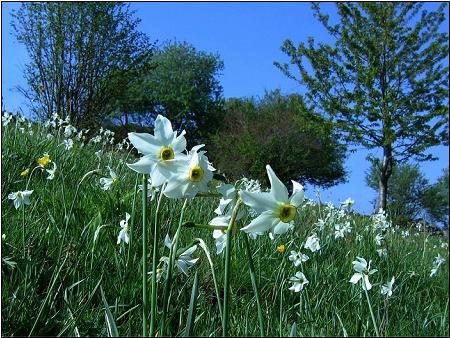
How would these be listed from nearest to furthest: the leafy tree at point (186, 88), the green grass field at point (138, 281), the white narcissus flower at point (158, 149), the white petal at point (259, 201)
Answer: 1. the white petal at point (259, 201)
2. the white narcissus flower at point (158, 149)
3. the green grass field at point (138, 281)
4. the leafy tree at point (186, 88)

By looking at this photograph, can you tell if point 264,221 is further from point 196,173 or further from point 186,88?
point 186,88

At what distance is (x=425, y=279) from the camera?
3586 millimetres

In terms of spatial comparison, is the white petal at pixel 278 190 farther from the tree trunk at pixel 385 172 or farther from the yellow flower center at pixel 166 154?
the tree trunk at pixel 385 172

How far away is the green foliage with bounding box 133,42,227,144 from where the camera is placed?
21766mm

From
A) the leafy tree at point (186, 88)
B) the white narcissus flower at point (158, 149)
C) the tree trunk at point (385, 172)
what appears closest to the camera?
the white narcissus flower at point (158, 149)

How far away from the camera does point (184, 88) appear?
2177 cm

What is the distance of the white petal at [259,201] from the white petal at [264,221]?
0.04 ft

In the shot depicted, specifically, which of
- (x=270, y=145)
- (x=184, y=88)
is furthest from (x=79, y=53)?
(x=270, y=145)

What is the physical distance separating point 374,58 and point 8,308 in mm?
15942

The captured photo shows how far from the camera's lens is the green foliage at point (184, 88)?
21766 mm

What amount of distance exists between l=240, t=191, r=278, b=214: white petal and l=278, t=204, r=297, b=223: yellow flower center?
0.04 ft

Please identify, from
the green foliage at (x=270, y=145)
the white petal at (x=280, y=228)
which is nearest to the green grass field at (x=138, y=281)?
the white petal at (x=280, y=228)

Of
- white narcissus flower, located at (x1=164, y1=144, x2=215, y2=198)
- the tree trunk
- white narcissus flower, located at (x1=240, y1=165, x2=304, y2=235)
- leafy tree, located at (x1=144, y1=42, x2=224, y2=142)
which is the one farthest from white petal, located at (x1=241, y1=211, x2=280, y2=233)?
leafy tree, located at (x1=144, y1=42, x2=224, y2=142)

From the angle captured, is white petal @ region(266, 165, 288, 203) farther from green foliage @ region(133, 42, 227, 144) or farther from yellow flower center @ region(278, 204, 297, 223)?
green foliage @ region(133, 42, 227, 144)
